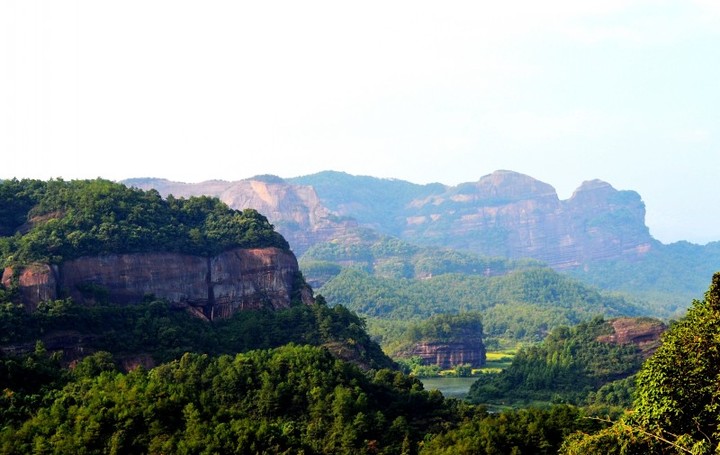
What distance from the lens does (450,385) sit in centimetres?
10950

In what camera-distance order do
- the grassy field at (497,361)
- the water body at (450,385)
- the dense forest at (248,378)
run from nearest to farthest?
the dense forest at (248,378)
the water body at (450,385)
the grassy field at (497,361)

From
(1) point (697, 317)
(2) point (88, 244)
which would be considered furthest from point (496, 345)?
(1) point (697, 317)

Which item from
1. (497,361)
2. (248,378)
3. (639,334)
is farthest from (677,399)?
(497,361)

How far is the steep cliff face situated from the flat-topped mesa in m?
52.0

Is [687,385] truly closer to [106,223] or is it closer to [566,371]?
[106,223]

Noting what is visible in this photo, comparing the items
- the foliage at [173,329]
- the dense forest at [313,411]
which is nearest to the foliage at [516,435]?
the dense forest at [313,411]

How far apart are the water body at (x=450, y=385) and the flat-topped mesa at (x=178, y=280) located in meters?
24.0

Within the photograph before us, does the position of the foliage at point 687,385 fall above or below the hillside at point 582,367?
above

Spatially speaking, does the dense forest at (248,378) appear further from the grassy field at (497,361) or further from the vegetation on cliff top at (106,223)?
the grassy field at (497,361)

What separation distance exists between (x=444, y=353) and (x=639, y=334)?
133 feet

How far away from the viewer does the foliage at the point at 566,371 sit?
91625mm

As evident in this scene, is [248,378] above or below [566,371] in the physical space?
above

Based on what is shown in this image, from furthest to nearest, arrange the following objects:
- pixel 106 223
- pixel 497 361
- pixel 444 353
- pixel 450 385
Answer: pixel 497 361 < pixel 444 353 < pixel 450 385 < pixel 106 223

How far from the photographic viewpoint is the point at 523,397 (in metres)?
91.9
